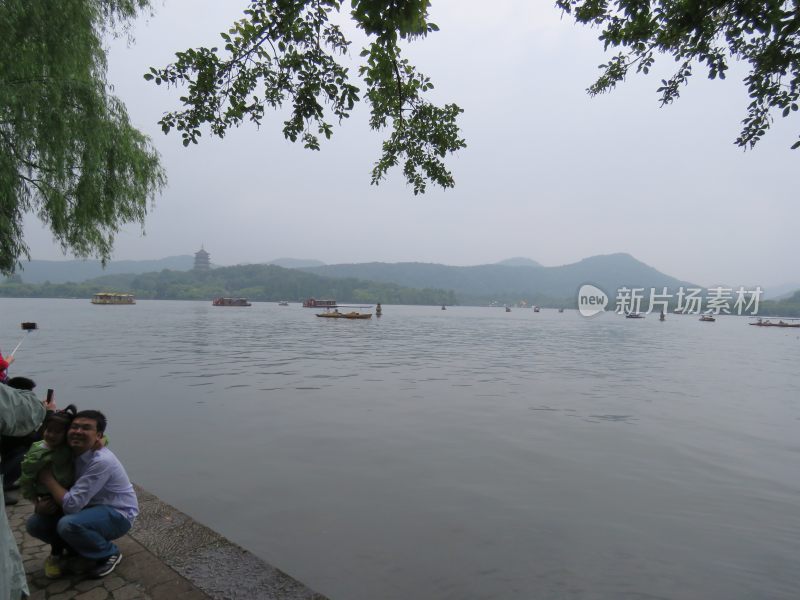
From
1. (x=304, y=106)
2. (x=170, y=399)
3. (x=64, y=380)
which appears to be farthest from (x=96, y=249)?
(x=304, y=106)

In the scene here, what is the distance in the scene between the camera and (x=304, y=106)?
5379 millimetres

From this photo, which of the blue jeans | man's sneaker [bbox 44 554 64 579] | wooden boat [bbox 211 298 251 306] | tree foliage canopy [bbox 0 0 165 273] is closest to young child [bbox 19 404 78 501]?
the blue jeans

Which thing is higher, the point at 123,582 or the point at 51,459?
the point at 51,459

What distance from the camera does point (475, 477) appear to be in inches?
321

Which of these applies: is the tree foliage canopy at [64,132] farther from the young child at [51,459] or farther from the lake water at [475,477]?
the young child at [51,459]

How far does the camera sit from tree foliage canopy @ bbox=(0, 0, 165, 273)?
9.92m

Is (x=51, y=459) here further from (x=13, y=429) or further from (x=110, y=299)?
(x=110, y=299)

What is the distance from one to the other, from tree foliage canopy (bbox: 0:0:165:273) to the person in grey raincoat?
995 cm

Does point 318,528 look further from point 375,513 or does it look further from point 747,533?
point 747,533

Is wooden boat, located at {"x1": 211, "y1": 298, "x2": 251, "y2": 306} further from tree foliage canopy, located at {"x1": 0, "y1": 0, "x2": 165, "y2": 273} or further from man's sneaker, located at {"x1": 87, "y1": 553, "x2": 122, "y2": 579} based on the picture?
man's sneaker, located at {"x1": 87, "y1": 553, "x2": 122, "y2": 579}

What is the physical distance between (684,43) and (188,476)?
10026 millimetres

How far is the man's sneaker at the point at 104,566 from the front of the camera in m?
3.82

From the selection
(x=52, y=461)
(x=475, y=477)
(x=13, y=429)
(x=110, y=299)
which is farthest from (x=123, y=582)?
(x=110, y=299)

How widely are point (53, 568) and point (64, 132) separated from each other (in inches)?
429
